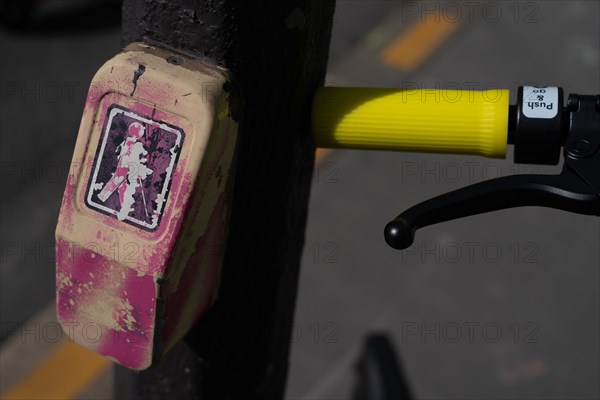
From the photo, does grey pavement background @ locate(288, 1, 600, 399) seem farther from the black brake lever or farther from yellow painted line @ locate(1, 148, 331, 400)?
the black brake lever

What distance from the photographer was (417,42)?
6.27m

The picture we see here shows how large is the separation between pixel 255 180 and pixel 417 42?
15.4 feet

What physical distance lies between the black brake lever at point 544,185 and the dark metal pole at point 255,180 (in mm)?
287

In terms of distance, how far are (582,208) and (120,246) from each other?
2.41 feet

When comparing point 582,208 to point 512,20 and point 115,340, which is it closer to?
point 115,340

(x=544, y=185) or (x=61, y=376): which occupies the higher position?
(x=544, y=185)

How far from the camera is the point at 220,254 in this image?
179cm

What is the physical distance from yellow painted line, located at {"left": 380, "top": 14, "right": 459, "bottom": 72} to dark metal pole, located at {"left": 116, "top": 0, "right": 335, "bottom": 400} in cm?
410

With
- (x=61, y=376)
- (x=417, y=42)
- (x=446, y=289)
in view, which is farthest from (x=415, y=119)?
(x=417, y=42)

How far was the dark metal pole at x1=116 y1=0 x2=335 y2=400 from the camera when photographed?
161 cm

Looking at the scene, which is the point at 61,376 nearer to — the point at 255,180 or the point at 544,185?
the point at 255,180

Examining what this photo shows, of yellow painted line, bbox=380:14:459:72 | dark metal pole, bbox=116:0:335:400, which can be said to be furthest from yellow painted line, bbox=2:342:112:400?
yellow painted line, bbox=380:14:459:72

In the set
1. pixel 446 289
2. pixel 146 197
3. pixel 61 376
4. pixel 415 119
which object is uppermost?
pixel 415 119

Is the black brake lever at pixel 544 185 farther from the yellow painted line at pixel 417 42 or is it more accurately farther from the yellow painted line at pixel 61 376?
the yellow painted line at pixel 417 42
